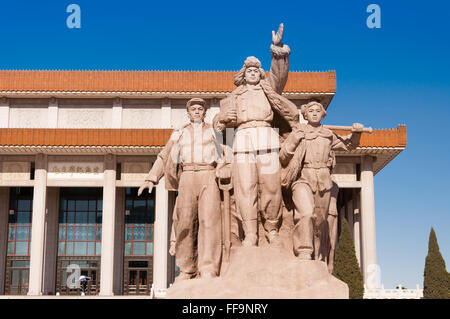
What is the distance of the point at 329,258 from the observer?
7.71m

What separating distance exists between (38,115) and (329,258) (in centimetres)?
3198

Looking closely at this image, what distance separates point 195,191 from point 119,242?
2976cm

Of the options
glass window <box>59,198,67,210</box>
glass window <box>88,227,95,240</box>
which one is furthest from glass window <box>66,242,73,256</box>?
glass window <box>59,198,67,210</box>

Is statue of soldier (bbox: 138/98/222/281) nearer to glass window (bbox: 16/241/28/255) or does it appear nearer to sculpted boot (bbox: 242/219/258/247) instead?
sculpted boot (bbox: 242/219/258/247)

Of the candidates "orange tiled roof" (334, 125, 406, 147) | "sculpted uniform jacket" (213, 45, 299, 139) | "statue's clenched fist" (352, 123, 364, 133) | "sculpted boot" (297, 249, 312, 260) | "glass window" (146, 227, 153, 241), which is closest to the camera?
"sculpted boot" (297, 249, 312, 260)

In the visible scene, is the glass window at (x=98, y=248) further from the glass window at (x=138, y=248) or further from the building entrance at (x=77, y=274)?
the glass window at (x=138, y=248)

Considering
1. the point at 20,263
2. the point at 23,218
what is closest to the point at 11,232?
the point at 23,218

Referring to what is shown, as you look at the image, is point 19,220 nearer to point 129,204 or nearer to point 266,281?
point 129,204

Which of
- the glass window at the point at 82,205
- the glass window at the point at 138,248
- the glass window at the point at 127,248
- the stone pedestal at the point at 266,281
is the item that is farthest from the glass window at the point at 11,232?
the stone pedestal at the point at 266,281

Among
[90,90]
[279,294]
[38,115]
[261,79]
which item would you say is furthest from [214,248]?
[38,115]

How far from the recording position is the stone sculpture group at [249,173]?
22.4ft

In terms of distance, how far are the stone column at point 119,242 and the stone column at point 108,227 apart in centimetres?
279

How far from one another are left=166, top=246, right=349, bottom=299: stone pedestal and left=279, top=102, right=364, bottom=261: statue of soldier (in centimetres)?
31

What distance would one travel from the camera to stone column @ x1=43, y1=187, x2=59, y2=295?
34.8 metres
